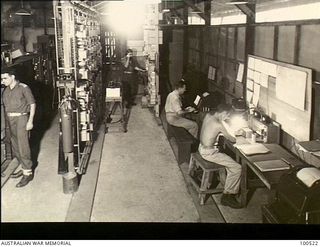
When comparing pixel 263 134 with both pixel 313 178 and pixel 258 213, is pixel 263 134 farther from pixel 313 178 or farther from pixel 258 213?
pixel 313 178

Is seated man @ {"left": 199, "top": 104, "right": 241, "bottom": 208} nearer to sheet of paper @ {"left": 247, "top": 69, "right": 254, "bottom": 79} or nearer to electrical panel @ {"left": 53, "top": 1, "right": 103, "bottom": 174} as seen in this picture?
sheet of paper @ {"left": 247, "top": 69, "right": 254, "bottom": 79}

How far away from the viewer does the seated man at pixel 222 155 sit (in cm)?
452

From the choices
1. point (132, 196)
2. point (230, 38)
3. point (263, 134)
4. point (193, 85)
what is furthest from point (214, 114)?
point (193, 85)

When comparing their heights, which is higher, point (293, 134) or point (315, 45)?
point (315, 45)

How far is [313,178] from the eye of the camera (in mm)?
3320

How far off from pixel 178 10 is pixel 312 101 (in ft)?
26.8

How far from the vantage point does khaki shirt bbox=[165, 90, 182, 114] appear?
6723 millimetres

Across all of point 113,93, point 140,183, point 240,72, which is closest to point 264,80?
point 240,72

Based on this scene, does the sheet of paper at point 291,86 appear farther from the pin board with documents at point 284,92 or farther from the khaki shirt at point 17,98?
the khaki shirt at point 17,98

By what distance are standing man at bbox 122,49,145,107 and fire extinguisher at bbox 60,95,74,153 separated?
5930 mm

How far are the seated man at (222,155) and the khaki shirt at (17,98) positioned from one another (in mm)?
2357

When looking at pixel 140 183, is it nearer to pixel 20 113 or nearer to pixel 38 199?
pixel 38 199

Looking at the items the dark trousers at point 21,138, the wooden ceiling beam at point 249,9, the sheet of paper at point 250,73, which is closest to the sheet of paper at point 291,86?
the sheet of paper at point 250,73

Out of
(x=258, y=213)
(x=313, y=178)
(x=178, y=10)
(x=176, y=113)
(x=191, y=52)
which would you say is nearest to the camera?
(x=313, y=178)
